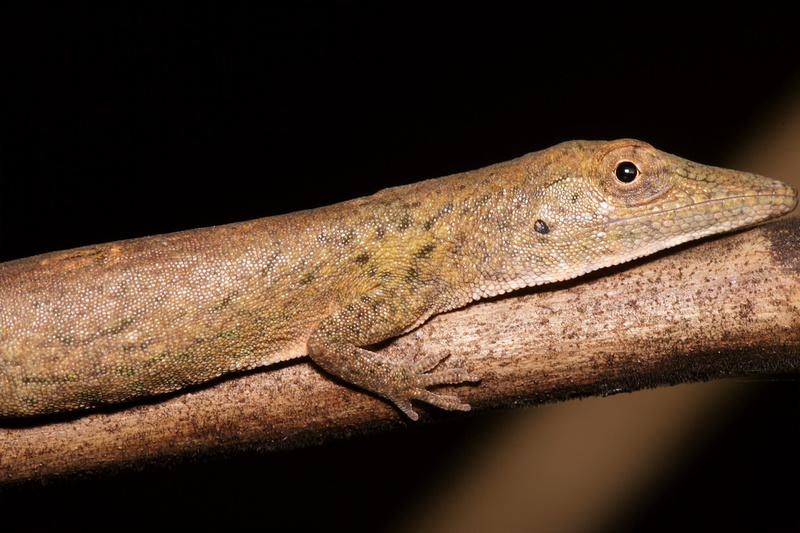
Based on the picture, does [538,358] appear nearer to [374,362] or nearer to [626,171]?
[374,362]

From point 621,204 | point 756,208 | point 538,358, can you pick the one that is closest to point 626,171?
point 621,204

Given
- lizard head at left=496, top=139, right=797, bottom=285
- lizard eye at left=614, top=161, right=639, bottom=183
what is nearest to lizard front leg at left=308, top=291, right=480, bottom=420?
lizard head at left=496, top=139, right=797, bottom=285

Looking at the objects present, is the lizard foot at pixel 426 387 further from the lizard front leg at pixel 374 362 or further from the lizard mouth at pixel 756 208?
the lizard mouth at pixel 756 208

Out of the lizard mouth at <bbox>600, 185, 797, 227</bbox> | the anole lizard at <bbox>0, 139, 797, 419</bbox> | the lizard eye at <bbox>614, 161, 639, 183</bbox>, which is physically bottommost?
the anole lizard at <bbox>0, 139, 797, 419</bbox>

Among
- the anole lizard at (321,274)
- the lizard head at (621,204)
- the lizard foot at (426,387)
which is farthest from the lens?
the anole lizard at (321,274)

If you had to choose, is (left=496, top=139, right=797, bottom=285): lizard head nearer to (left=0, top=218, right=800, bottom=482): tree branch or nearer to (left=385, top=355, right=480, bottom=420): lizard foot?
(left=0, top=218, right=800, bottom=482): tree branch

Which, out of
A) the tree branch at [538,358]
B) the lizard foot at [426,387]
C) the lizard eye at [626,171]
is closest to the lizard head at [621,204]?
the lizard eye at [626,171]
